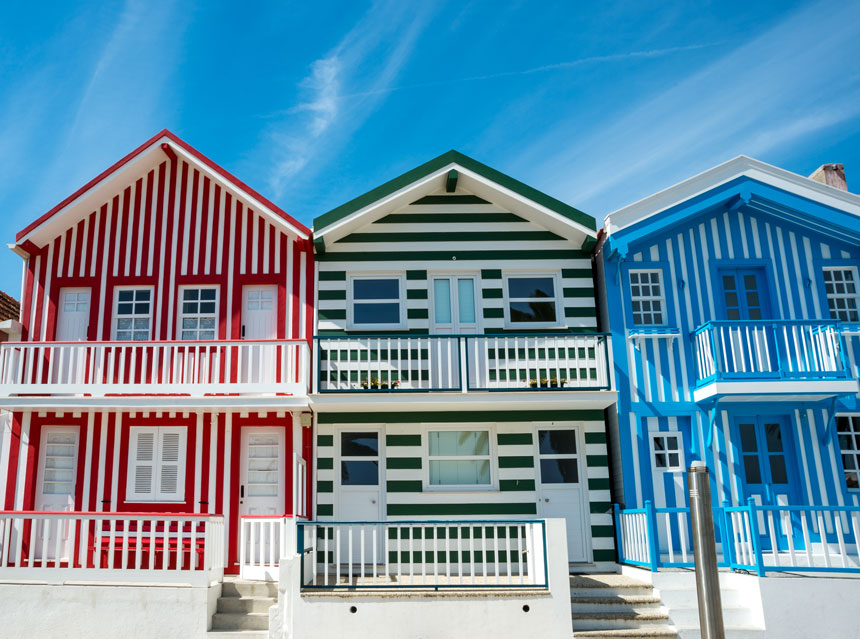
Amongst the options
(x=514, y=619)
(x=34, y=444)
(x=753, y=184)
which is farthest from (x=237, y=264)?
(x=753, y=184)

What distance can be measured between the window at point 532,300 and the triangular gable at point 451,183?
112cm

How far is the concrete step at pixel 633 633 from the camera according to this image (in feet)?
41.7

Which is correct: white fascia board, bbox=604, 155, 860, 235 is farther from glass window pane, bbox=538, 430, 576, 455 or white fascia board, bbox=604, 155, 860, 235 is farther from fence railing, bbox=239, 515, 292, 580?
fence railing, bbox=239, 515, 292, 580

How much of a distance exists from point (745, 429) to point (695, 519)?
25.9 feet

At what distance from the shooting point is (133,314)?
17094 millimetres

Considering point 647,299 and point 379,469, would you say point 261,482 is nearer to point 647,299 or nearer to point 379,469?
point 379,469

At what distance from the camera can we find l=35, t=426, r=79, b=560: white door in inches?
632

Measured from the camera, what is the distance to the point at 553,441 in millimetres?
16391

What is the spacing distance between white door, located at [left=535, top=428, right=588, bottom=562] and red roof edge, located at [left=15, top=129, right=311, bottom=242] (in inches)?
244

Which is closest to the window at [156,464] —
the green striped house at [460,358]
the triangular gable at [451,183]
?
the green striped house at [460,358]

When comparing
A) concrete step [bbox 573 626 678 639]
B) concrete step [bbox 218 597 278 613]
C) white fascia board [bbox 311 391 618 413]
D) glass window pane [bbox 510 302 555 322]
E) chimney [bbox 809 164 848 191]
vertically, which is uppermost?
chimney [bbox 809 164 848 191]

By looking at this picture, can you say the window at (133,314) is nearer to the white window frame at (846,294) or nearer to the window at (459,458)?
the window at (459,458)

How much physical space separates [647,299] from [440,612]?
24.3 feet

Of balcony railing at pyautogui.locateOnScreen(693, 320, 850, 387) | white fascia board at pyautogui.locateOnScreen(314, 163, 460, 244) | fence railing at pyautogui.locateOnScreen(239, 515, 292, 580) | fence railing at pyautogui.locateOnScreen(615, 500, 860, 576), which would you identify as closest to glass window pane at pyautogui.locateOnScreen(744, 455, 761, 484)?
fence railing at pyautogui.locateOnScreen(615, 500, 860, 576)
